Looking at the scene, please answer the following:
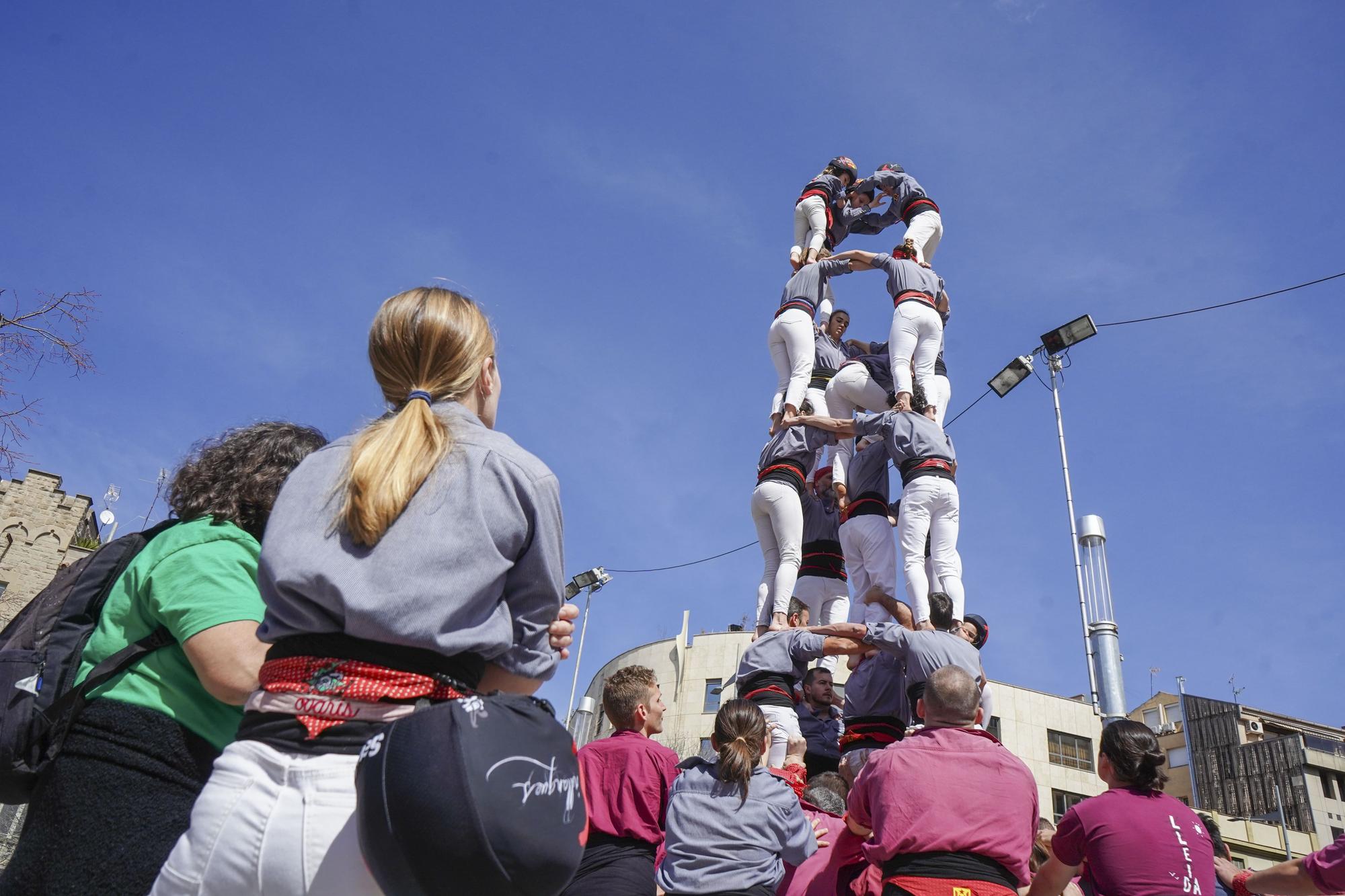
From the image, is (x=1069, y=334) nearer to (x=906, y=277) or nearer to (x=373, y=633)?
(x=906, y=277)

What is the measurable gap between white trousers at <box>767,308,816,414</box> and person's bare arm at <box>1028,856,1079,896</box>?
18.5 ft

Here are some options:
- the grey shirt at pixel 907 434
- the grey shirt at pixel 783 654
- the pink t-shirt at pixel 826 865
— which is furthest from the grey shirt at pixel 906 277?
the pink t-shirt at pixel 826 865

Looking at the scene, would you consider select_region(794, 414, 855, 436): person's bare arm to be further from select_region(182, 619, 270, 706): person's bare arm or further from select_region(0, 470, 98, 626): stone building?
select_region(0, 470, 98, 626): stone building

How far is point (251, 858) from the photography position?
1718 millimetres

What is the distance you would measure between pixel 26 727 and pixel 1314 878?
501 cm

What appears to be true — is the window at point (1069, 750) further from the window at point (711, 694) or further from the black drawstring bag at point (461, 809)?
the black drawstring bag at point (461, 809)

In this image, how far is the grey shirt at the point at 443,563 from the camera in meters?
1.86

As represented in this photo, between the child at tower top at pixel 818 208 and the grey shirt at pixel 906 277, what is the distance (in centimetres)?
158

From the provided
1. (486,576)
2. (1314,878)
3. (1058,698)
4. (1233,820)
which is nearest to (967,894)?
(1314,878)

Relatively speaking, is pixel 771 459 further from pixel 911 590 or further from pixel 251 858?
pixel 251 858

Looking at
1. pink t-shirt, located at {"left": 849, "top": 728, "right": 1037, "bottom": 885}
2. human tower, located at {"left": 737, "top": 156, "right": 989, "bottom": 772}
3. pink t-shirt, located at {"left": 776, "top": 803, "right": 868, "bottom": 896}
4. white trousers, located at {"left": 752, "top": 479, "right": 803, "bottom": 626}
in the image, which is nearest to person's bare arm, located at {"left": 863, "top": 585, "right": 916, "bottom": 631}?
human tower, located at {"left": 737, "top": 156, "right": 989, "bottom": 772}

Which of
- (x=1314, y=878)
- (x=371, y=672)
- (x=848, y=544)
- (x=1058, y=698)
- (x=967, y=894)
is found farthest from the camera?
(x=1058, y=698)

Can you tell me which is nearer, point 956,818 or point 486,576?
point 486,576

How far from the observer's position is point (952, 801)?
4027 mm
